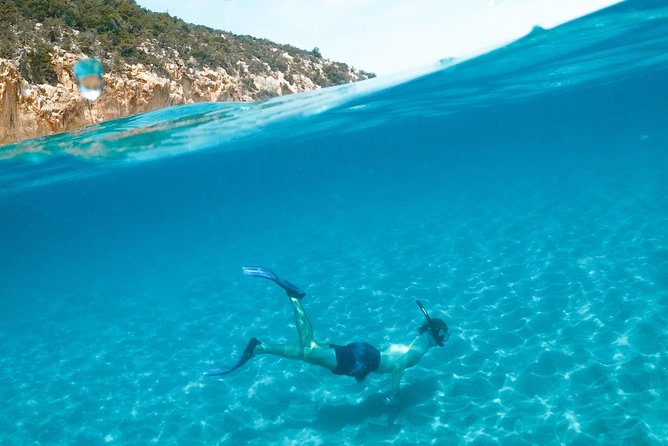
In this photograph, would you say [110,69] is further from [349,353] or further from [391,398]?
[391,398]

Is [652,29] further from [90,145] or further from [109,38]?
[90,145]

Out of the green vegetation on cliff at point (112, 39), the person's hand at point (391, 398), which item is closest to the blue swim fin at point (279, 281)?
the person's hand at point (391, 398)

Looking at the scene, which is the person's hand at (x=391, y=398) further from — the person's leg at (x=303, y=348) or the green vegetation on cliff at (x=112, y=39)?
the green vegetation on cliff at (x=112, y=39)

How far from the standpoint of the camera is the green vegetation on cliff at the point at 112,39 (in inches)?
814

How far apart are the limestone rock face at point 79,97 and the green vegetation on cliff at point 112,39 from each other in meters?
0.41

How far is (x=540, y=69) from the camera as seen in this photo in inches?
994

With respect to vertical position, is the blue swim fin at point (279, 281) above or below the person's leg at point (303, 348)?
above

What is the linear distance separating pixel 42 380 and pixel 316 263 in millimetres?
9206

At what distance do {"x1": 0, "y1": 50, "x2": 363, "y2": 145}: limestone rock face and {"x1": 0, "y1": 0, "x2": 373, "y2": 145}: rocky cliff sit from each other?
36 millimetres

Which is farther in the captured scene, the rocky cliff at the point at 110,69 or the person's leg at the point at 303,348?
the rocky cliff at the point at 110,69

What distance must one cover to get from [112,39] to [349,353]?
22148 millimetres

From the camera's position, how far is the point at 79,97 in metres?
21.2

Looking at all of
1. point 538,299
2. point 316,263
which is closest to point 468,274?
point 538,299

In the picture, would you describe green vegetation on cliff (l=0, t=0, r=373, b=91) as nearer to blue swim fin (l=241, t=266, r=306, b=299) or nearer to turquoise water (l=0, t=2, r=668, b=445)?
turquoise water (l=0, t=2, r=668, b=445)
